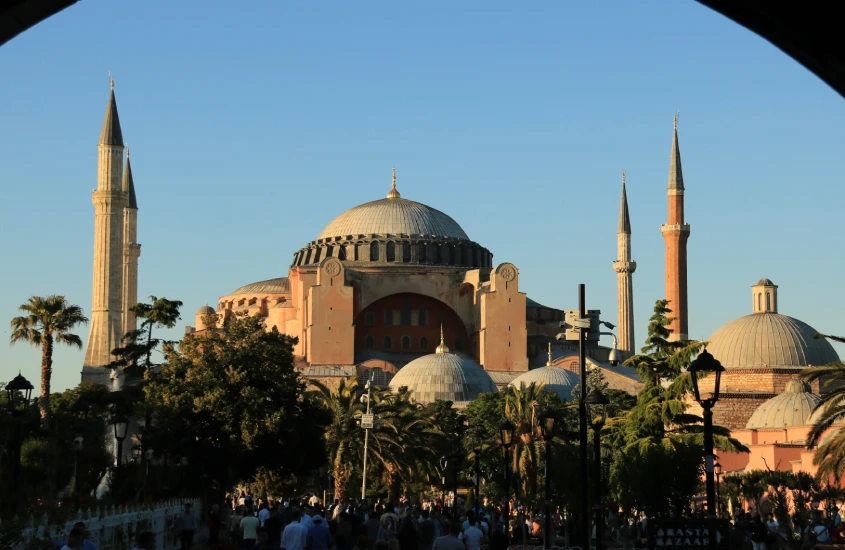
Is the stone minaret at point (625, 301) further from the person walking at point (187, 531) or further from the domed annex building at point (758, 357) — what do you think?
the person walking at point (187, 531)

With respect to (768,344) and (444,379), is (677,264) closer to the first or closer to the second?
(768,344)

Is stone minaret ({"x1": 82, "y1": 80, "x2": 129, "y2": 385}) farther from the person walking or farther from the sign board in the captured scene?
the sign board

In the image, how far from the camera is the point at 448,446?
4769 centimetres

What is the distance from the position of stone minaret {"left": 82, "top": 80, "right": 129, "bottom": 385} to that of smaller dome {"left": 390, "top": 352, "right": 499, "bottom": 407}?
1326cm

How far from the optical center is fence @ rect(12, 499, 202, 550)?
12.4 m

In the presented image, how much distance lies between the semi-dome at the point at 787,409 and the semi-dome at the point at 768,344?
5.26m

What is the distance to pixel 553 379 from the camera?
6656 cm

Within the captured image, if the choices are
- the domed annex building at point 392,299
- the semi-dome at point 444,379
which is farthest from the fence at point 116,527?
the domed annex building at point 392,299

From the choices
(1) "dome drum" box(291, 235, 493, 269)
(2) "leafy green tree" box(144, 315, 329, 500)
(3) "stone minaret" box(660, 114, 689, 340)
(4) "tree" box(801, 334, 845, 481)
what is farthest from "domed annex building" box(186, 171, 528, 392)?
(4) "tree" box(801, 334, 845, 481)

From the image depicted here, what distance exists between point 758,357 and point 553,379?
38.5ft

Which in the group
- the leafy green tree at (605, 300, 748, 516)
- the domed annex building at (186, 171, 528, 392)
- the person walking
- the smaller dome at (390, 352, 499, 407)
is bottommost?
the person walking

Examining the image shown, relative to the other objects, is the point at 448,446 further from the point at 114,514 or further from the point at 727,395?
the point at 114,514

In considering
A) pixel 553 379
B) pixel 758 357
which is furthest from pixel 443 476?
pixel 553 379

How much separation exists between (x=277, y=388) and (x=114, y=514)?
521 inches
